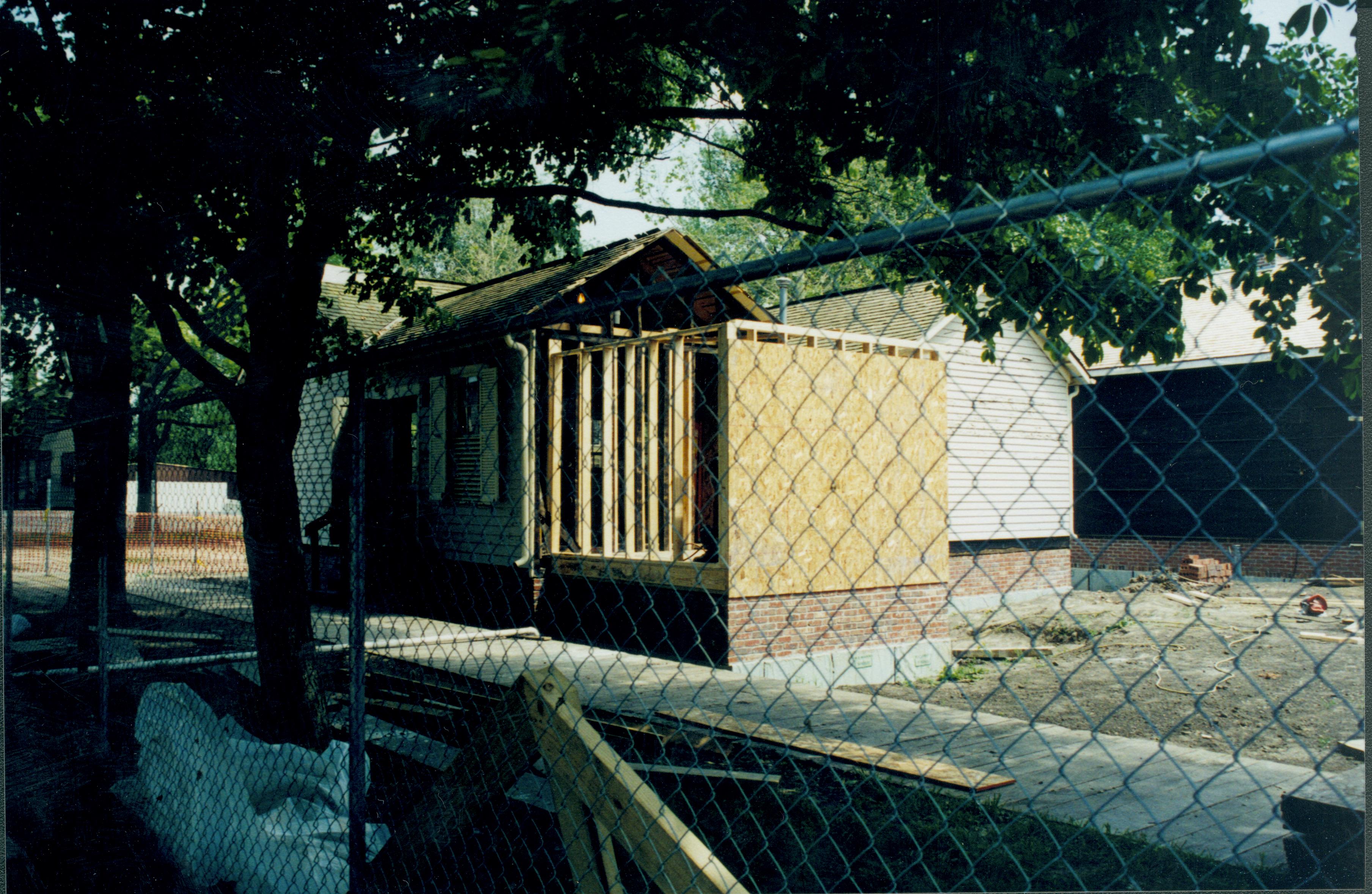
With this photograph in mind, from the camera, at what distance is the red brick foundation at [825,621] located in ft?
27.0

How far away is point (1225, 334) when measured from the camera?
34.7 ft

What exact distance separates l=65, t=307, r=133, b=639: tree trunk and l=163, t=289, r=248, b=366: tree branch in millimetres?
532

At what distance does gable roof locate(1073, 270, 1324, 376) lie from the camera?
59.1 inches

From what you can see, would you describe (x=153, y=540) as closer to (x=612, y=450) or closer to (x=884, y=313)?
(x=612, y=450)

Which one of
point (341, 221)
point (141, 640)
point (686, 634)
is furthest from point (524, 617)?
point (341, 221)

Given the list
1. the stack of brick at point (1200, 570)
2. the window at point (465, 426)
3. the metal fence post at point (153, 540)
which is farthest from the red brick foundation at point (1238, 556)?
the metal fence post at point (153, 540)

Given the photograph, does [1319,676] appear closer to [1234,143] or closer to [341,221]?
[1234,143]

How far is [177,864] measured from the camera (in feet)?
12.3

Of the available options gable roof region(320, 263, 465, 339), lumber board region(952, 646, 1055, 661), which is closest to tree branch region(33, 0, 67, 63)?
gable roof region(320, 263, 465, 339)

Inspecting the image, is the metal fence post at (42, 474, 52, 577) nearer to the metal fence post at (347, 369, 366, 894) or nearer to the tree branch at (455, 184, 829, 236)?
the tree branch at (455, 184, 829, 236)

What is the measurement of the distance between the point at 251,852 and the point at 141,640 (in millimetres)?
5678

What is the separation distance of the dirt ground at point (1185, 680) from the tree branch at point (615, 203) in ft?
11.9

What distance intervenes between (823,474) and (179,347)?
201 inches

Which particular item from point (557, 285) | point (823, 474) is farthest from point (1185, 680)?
point (557, 285)
